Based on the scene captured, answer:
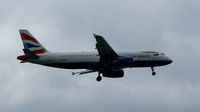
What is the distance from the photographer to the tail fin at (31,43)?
462 ft

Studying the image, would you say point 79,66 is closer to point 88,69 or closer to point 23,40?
point 88,69

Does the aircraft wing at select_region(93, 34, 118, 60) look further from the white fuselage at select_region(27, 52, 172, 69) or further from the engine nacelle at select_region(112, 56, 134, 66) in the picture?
the white fuselage at select_region(27, 52, 172, 69)

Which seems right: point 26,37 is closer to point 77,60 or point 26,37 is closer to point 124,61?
point 77,60

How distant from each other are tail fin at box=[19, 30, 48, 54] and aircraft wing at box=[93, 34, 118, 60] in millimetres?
10955

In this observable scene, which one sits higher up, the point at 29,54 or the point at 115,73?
the point at 29,54

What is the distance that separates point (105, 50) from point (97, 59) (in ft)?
11.9

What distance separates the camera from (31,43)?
468 ft

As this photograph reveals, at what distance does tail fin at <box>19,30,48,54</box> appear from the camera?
140875mm

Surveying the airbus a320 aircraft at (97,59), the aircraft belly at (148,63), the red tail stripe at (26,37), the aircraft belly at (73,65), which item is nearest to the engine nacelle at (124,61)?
the airbus a320 aircraft at (97,59)

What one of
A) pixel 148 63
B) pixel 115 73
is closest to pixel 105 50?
pixel 115 73

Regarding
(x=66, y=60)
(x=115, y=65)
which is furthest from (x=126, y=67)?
(x=66, y=60)

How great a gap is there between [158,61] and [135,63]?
18.4 feet

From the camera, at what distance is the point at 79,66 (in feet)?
454

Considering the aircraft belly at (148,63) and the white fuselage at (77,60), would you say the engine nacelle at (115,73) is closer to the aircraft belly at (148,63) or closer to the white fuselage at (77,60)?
the white fuselage at (77,60)
